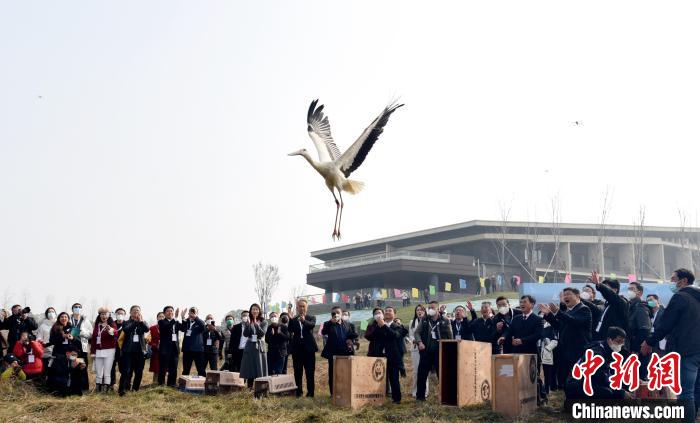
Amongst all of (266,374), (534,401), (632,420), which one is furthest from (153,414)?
(632,420)

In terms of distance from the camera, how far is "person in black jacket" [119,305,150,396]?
1464cm

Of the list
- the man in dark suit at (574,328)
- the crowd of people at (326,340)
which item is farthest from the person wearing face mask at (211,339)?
the man in dark suit at (574,328)

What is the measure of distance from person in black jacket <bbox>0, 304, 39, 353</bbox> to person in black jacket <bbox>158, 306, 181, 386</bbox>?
2759mm

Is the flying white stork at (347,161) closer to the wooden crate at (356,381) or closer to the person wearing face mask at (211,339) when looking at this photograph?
the wooden crate at (356,381)

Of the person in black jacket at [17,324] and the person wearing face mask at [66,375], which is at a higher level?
the person in black jacket at [17,324]

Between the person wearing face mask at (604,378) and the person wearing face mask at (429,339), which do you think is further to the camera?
the person wearing face mask at (429,339)

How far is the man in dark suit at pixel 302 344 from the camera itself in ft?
45.4

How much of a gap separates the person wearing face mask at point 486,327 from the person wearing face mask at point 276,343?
12.3ft

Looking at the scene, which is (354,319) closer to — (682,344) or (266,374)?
(266,374)

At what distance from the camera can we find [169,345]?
50.5ft

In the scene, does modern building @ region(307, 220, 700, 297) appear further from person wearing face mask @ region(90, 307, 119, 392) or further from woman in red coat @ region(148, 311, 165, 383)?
person wearing face mask @ region(90, 307, 119, 392)

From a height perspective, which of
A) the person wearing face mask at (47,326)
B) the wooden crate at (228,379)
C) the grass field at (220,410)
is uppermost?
the person wearing face mask at (47,326)

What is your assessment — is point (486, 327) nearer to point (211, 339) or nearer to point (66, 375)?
point (211, 339)

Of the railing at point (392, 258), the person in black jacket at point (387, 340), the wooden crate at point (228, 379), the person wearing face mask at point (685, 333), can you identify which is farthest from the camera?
the railing at point (392, 258)
